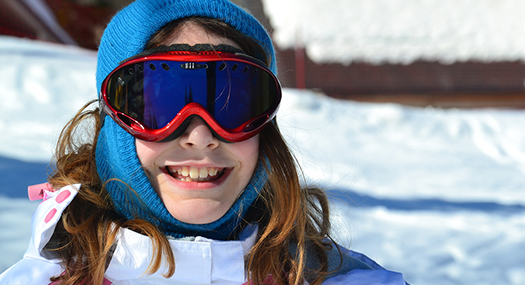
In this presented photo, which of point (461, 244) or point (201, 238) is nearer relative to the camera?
point (201, 238)

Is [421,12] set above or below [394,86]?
above

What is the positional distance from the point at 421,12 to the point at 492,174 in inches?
465

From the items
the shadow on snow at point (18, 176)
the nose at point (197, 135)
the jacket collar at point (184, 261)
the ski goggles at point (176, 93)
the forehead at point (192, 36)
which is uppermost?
the forehead at point (192, 36)

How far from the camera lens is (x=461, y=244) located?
10.0 feet

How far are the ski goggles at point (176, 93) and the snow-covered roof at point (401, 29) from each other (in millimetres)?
9091

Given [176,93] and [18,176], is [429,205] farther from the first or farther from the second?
[18,176]

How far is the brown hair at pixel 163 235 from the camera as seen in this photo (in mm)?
1492

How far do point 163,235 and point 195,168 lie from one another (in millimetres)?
242

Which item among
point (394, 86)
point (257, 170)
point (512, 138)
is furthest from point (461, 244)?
point (394, 86)

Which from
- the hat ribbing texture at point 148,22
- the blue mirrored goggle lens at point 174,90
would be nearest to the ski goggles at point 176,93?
the blue mirrored goggle lens at point 174,90

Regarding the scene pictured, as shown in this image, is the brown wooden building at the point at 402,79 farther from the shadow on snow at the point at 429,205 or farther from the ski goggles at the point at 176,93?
the ski goggles at the point at 176,93

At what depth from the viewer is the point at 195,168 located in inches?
59.4

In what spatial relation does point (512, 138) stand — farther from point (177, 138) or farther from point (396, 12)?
point (396, 12)

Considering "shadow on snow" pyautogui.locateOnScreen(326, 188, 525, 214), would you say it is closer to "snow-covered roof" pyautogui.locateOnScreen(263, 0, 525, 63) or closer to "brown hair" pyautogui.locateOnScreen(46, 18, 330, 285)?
"brown hair" pyautogui.locateOnScreen(46, 18, 330, 285)
